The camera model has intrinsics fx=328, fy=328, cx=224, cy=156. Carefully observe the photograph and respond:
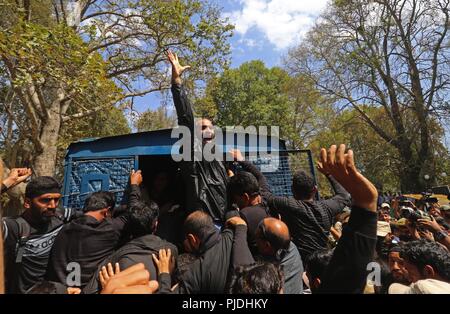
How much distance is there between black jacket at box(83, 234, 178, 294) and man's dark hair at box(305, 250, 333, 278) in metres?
1.01

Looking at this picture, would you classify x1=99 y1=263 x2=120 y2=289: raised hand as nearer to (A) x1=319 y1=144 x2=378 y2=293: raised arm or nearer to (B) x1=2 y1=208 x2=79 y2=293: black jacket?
(B) x1=2 y1=208 x2=79 y2=293: black jacket

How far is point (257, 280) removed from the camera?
1.57 metres

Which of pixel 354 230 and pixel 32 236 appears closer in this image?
pixel 354 230

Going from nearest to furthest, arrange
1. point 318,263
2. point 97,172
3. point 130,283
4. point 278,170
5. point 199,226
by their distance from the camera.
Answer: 1. point 130,283
2. point 199,226
3. point 318,263
4. point 97,172
5. point 278,170

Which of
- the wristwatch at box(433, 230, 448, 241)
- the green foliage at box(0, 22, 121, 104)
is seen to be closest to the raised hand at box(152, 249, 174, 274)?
the wristwatch at box(433, 230, 448, 241)

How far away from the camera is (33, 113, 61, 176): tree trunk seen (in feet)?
31.0

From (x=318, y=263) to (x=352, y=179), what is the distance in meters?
1.22

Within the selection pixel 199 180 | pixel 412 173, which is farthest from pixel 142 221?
pixel 412 173

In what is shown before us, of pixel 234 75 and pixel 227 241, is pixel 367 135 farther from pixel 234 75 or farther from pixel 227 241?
pixel 227 241

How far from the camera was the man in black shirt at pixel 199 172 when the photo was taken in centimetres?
307

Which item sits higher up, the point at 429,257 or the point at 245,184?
the point at 245,184

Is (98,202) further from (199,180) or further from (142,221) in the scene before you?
(199,180)

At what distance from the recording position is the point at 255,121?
1981 centimetres

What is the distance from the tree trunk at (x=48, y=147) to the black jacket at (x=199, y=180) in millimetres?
7753
